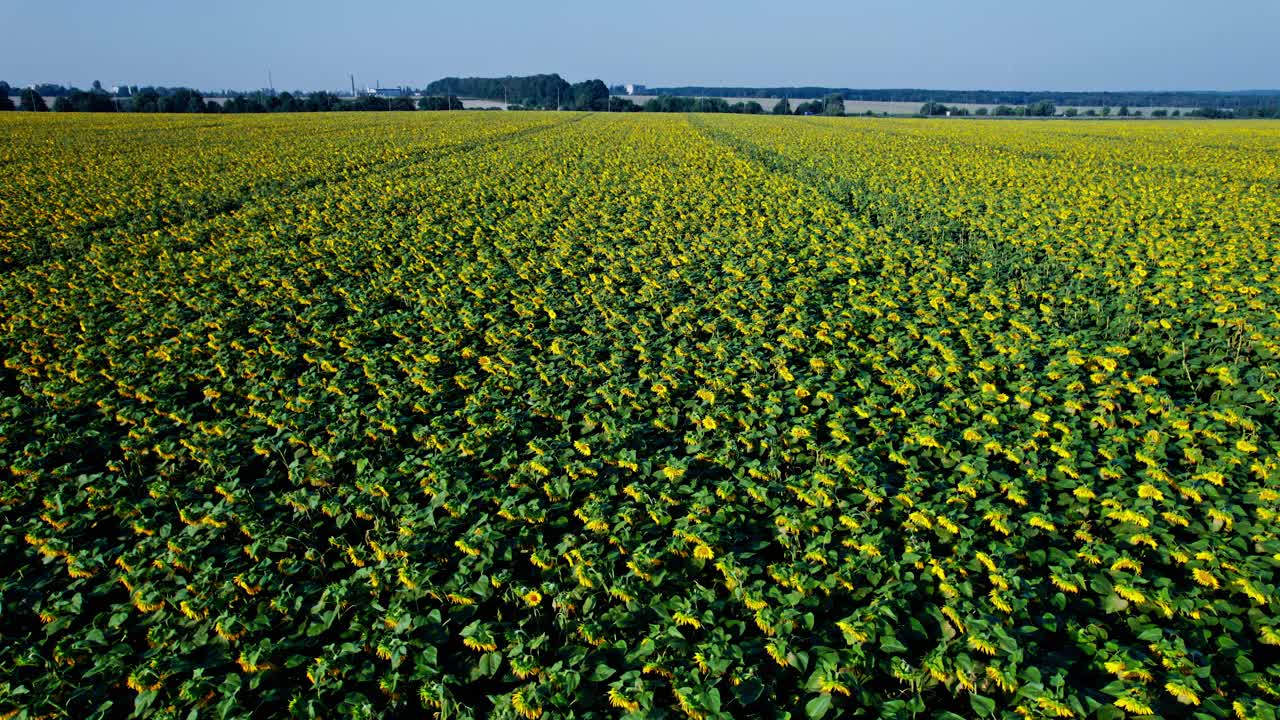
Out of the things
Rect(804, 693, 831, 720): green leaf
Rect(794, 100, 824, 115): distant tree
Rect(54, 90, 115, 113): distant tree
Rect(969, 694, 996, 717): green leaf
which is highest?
Rect(794, 100, 824, 115): distant tree

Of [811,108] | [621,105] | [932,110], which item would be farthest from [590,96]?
[932,110]

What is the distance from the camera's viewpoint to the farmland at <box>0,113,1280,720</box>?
3240 mm

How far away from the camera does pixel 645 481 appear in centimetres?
484

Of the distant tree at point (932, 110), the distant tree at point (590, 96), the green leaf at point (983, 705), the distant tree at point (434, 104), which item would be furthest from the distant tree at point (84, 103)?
the distant tree at point (932, 110)

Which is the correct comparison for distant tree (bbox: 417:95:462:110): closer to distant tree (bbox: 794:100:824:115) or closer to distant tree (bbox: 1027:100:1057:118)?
distant tree (bbox: 794:100:824:115)

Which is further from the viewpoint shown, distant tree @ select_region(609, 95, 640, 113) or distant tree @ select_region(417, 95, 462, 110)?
distant tree @ select_region(609, 95, 640, 113)

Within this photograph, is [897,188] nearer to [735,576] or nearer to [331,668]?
[735,576]

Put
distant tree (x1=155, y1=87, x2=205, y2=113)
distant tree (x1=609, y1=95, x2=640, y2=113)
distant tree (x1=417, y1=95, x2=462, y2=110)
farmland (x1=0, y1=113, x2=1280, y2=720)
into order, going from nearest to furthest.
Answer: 1. farmland (x1=0, y1=113, x2=1280, y2=720)
2. distant tree (x1=155, y1=87, x2=205, y2=113)
3. distant tree (x1=417, y1=95, x2=462, y2=110)
4. distant tree (x1=609, y1=95, x2=640, y2=113)

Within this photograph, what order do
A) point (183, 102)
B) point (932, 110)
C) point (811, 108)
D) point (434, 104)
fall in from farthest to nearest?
point (932, 110)
point (811, 108)
point (434, 104)
point (183, 102)

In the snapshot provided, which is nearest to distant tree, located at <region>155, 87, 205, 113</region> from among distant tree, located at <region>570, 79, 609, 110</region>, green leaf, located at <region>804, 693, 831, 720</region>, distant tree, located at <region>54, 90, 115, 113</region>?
distant tree, located at <region>54, 90, 115, 113</region>

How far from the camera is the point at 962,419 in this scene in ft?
A: 18.4

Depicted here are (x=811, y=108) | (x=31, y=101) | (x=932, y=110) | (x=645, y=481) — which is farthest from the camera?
(x=932, y=110)

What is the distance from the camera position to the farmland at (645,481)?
3.24m

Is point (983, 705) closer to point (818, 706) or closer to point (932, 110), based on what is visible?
point (818, 706)
